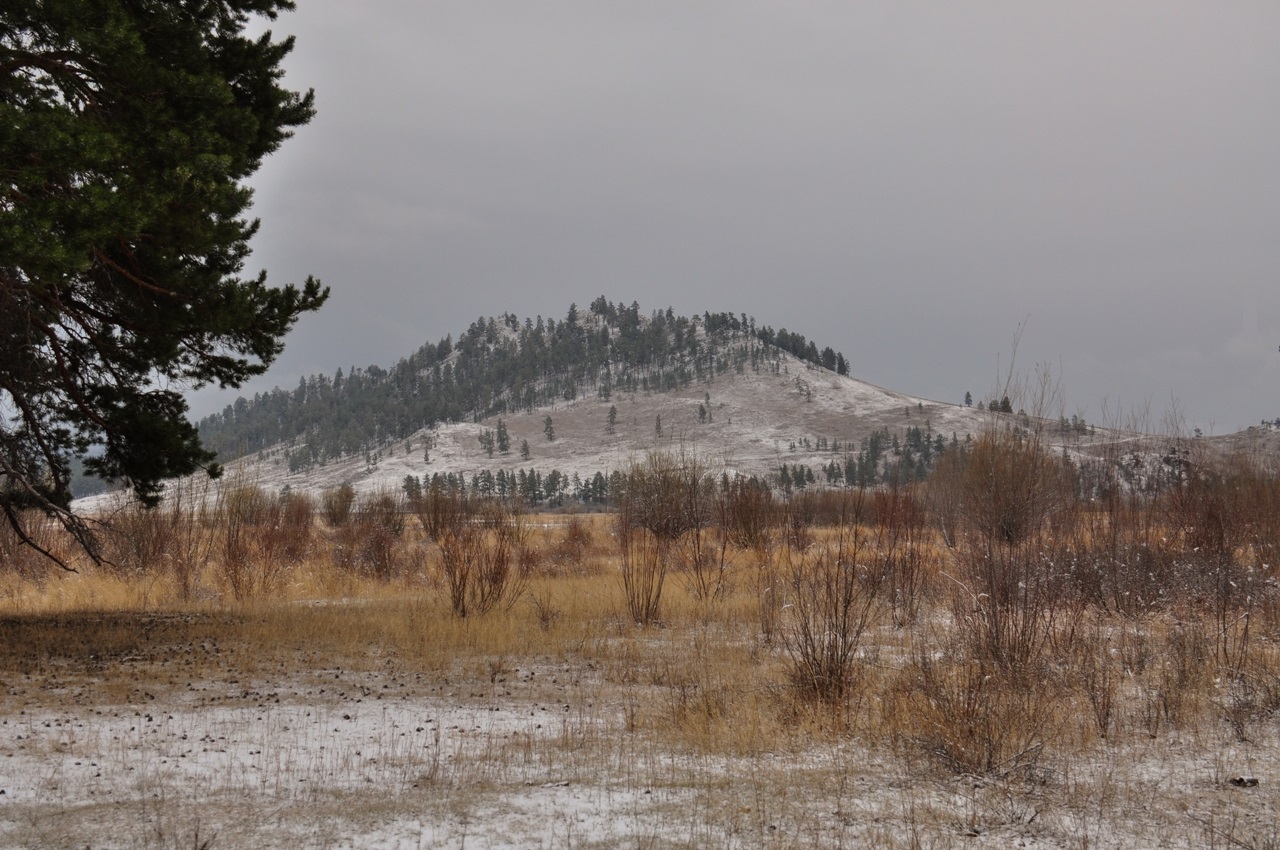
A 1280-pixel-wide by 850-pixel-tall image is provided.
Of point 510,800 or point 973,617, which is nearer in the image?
point 510,800

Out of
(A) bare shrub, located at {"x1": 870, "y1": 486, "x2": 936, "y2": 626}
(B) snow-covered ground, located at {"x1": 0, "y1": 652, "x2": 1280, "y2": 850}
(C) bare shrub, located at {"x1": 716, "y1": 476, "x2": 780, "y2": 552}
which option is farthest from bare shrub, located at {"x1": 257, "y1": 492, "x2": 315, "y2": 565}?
(A) bare shrub, located at {"x1": 870, "y1": 486, "x2": 936, "y2": 626}

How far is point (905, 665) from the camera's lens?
7184mm

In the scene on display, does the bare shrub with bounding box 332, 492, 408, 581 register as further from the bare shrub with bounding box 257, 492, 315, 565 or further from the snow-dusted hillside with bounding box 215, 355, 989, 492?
the snow-dusted hillside with bounding box 215, 355, 989, 492

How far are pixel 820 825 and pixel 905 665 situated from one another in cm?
334

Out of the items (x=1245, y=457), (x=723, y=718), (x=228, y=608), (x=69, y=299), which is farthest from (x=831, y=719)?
(x=1245, y=457)

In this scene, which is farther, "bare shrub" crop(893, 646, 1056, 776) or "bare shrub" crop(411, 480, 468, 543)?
"bare shrub" crop(411, 480, 468, 543)

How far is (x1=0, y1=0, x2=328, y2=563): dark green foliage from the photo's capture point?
242 inches

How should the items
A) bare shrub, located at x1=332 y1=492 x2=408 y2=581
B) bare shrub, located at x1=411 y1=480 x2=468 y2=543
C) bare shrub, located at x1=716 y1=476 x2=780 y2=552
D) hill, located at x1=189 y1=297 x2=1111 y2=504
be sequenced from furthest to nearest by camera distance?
1. hill, located at x1=189 y1=297 x2=1111 y2=504
2. bare shrub, located at x1=332 y1=492 x2=408 y2=581
3. bare shrub, located at x1=716 y1=476 x2=780 y2=552
4. bare shrub, located at x1=411 y1=480 x2=468 y2=543

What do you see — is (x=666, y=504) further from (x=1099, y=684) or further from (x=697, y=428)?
(x=697, y=428)

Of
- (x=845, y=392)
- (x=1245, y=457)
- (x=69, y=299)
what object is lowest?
(x=1245, y=457)

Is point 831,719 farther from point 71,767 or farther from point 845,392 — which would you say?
point 845,392

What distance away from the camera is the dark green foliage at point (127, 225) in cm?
Answer: 615

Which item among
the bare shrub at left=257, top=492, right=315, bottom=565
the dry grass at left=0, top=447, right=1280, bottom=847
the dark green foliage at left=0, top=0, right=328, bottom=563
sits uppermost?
the dark green foliage at left=0, top=0, right=328, bottom=563

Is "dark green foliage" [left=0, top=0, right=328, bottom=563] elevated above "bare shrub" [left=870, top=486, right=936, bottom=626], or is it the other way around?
"dark green foliage" [left=0, top=0, right=328, bottom=563]
